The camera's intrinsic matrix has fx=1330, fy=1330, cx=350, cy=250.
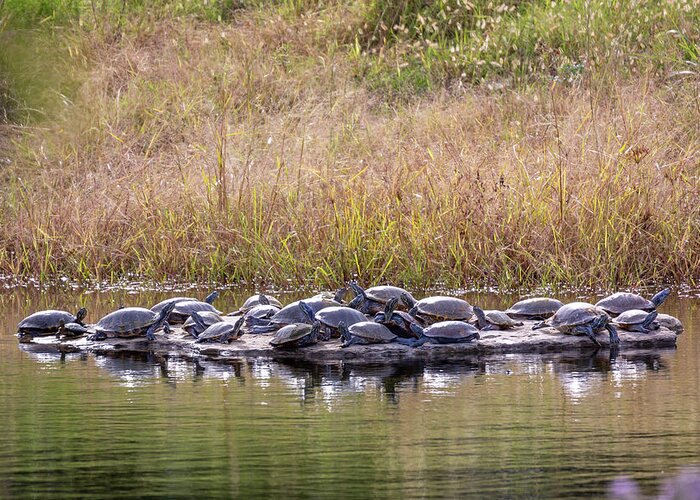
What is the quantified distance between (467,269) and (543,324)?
3.12 m

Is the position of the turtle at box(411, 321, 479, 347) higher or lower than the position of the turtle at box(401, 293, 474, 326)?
lower

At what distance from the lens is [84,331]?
7.88m

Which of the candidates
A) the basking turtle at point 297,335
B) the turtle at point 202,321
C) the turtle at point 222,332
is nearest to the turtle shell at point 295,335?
the basking turtle at point 297,335

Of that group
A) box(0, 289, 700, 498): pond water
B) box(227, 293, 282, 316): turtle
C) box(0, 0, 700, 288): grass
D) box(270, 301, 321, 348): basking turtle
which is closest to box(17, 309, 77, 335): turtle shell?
box(0, 289, 700, 498): pond water

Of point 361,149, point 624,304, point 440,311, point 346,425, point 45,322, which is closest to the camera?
point 346,425

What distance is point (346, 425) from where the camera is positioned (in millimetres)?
4988

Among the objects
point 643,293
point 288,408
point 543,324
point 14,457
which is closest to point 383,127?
point 643,293

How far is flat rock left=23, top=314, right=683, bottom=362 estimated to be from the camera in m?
7.04

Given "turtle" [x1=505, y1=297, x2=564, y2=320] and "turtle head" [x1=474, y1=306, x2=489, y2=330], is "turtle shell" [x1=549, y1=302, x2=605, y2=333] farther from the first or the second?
"turtle" [x1=505, y1=297, x2=564, y2=320]

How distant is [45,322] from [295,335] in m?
1.75

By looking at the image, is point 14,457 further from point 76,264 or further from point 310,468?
point 76,264

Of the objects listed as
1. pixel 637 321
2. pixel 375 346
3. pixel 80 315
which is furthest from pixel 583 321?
pixel 80 315

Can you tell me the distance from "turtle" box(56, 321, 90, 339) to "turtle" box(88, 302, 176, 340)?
9.0 inches

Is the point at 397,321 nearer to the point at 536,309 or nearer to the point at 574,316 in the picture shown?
the point at 574,316
